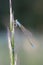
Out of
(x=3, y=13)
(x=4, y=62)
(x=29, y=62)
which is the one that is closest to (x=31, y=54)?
(x=29, y=62)

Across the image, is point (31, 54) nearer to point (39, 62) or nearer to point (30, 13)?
point (39, 62)

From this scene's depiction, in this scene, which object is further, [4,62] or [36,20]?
[36,20]

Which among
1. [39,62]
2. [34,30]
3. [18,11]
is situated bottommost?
[39,62]

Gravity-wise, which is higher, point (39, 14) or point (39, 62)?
point (39, 14)

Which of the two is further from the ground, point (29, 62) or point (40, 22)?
point (40, 22)

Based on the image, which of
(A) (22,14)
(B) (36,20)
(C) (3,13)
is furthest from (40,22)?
(C) (3,13)

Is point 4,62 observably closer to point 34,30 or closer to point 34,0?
point 34,30

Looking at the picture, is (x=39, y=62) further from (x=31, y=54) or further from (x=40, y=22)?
(x=40, y=22)
